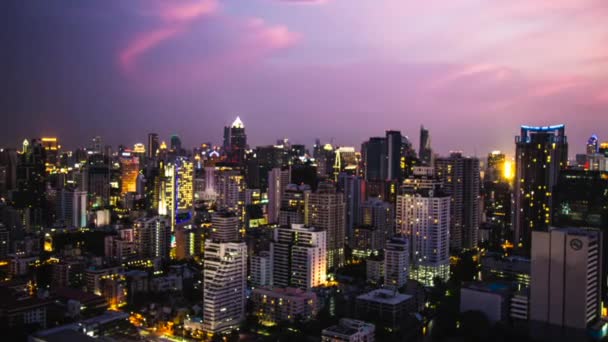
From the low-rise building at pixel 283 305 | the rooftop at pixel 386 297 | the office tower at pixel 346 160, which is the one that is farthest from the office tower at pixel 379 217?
the office tower at pixel 346 160

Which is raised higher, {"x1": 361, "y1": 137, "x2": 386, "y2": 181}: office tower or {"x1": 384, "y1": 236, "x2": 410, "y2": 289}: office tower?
{"x1": 361, "y1": 137, "x2": 386, "y2": 181}: office tower

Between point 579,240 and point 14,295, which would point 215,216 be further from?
point 579,240

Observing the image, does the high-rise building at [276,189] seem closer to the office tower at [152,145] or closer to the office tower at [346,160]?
the office tower at [346,160]

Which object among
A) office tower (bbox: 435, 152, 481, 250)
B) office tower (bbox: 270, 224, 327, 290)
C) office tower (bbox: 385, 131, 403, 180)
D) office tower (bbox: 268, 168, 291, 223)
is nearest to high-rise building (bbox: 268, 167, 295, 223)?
office tower (bbox: 268, 168, 291, 223)

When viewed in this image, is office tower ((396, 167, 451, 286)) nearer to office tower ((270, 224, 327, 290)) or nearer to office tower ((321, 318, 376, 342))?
office tower ((270, 224, 327, 290))

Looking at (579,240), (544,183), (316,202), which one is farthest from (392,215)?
(579,240)
